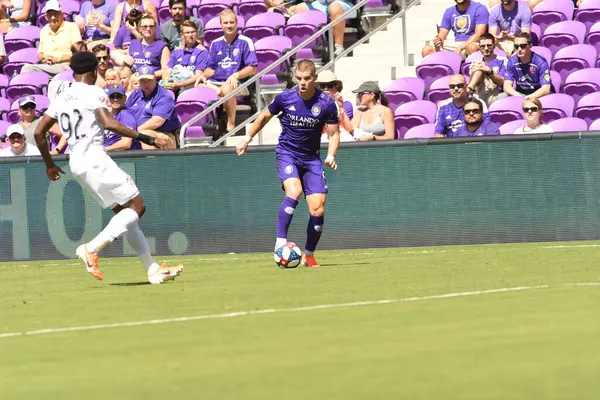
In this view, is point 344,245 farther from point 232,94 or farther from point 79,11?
point 79,11

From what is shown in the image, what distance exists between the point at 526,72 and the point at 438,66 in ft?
4.99

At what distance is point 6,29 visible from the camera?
24000 mm

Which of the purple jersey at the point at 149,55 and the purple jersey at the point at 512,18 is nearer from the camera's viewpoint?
the purple jersey at the point at 512,18

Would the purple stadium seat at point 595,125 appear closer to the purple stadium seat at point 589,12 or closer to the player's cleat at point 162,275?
the purple stadium seat at point 589,12

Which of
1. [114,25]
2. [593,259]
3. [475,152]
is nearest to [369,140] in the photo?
[475,152]

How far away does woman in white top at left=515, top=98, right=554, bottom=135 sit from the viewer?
15219 mm

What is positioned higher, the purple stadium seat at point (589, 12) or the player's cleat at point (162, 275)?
the purple stadium seat at point (589, 12)

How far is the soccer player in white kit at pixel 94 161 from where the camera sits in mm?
10844

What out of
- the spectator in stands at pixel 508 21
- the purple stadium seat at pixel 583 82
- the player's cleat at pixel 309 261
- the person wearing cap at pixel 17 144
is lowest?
the player's cleat at pixel 309 261

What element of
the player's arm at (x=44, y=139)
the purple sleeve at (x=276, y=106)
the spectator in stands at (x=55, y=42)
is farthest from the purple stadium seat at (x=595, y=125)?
the spectator in stands at (x=55, y=42)

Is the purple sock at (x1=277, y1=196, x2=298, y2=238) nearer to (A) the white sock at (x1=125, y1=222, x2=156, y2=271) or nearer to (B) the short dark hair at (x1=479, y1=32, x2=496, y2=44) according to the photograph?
(A) the white sock at (x1=125, y1=222, x2=156, y2=271)

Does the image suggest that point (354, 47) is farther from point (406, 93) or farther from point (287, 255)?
point (287, 255)

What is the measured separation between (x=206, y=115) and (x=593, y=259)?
7.84 metres

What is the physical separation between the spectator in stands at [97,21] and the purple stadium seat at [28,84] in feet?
4.22
